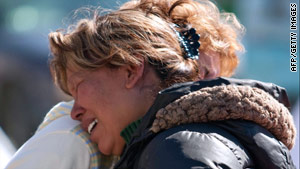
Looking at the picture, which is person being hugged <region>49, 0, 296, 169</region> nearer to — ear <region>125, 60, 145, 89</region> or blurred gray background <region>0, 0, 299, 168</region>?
ear <region>125, 60, 145, 89</region>

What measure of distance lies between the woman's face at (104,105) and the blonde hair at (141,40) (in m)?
0.05

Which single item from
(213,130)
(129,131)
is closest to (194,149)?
(213,130)

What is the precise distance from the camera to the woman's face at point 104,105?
1975 millimetres

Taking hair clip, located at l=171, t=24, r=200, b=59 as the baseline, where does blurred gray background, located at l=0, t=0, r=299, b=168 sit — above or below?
below

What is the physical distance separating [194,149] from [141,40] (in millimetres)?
643

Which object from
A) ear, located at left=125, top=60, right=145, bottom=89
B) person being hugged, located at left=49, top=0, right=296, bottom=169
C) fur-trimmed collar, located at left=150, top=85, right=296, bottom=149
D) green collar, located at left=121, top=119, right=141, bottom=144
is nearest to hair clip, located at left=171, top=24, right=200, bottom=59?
person being hugged, located at left=49, top=0, right=296, bottom=169

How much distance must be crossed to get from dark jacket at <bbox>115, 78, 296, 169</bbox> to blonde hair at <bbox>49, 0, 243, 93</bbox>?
0.33 meters

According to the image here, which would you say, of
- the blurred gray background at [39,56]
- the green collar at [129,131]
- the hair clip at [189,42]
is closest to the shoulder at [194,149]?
the green collar at [129,131]

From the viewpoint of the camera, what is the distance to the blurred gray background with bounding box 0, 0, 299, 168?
649cm

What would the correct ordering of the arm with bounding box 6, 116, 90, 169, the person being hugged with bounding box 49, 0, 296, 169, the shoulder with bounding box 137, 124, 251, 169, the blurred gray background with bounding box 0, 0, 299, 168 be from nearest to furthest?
the shoulder with bounding box 137, 124, 251, 169 < the person being hugged with bounding box 49, 0, 296, 169 < the arm with bounding box 6, 116, 90, 169 < the blurred gray background with bounding box 0, 0, 299, 168

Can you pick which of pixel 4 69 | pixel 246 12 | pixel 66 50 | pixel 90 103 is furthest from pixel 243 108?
pixel 246 12

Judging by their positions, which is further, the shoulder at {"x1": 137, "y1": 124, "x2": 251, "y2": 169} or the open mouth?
the open mouth

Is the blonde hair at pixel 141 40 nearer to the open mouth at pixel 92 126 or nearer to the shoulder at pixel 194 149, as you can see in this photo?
the open mouth at pixel 92 126

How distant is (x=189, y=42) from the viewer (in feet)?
6.81
